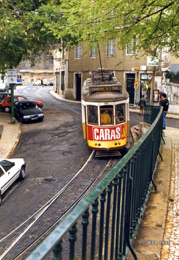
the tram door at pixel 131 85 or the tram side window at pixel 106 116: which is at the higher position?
the tram door at pixel 131 85

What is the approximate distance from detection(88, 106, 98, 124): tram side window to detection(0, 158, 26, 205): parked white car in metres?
3.44

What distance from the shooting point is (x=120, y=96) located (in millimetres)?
12984

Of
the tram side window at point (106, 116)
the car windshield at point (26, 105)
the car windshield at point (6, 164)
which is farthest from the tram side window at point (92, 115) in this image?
the car windshield at point (26, 105)

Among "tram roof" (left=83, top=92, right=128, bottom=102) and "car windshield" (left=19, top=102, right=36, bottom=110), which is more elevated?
"tram roof" (left=83, top=92, right=128, bottom=102)

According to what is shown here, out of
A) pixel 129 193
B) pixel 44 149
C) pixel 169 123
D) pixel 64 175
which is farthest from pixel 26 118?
pixel 129 193

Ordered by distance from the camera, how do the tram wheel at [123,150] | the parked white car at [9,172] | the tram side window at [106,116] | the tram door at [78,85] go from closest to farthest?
the parked white car at [9,172] < the tram side window at [106,116] < the tram wheel at [123,150] < the tram door at [78,85]

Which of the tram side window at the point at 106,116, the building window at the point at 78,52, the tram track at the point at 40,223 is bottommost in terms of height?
the tram track at the point at 40,223

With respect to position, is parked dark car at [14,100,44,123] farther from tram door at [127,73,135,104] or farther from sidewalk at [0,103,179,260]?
sidewalk at [0,103,179,260]

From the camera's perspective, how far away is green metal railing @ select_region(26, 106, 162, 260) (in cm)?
179

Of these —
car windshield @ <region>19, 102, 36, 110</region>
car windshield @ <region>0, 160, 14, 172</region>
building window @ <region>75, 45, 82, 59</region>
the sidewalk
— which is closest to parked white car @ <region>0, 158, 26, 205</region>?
car windshield @ <region>0, 160, 14, 172</region>

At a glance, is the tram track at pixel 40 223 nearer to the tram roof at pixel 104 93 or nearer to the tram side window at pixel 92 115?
the tram side window at pixel 92 115

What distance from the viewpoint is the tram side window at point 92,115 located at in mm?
13000

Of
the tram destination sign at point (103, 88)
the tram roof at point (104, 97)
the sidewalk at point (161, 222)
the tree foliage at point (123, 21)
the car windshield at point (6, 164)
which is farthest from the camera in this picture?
the tram destination sign at point (103, 88)

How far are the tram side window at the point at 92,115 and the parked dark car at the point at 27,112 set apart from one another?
32.4ft
